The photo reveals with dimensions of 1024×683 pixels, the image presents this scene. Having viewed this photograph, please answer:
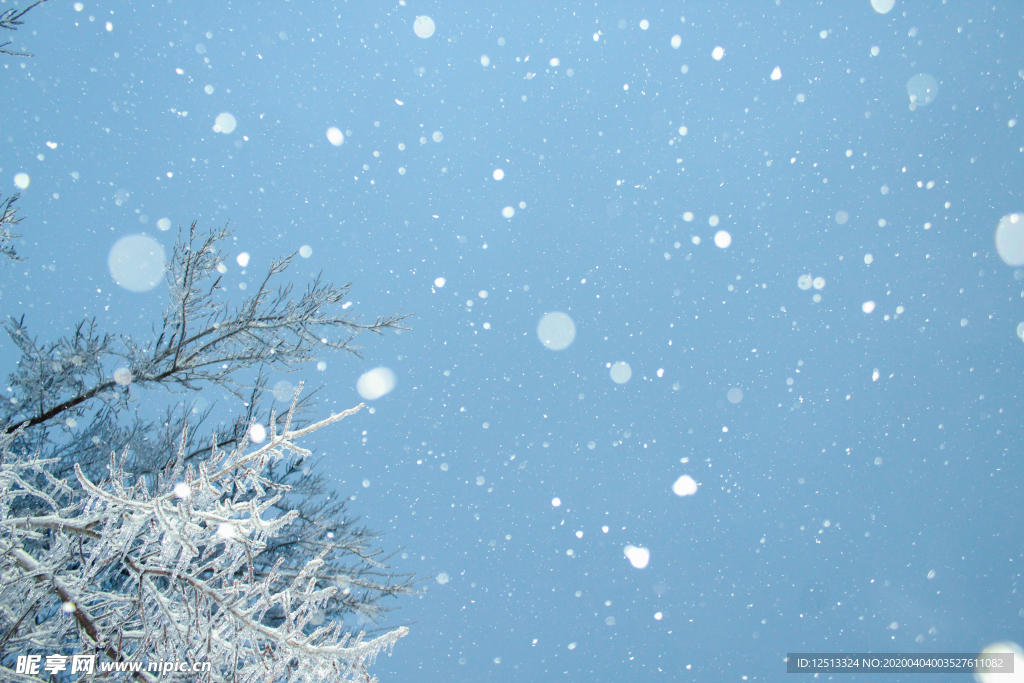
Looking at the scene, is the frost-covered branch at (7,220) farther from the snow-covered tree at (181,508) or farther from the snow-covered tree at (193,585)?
the snow-covered tree at (193,585)

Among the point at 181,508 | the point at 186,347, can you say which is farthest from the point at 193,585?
the point at 186,347

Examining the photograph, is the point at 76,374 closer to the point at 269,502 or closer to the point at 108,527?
the point at 108,527

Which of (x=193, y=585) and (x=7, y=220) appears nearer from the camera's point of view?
(x=193, y=585)

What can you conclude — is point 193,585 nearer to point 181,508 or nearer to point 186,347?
point 181,508

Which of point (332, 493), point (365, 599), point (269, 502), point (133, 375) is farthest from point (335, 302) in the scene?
point (269, 502)

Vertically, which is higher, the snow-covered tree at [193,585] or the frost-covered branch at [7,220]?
the frost-covered branch at [7,220]

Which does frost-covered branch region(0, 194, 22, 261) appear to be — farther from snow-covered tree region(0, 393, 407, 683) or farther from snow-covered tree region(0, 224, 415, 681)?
snow-covered tree region(0, 393, 407, 683)

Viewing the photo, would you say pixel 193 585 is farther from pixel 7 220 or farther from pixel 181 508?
pixel 7 220

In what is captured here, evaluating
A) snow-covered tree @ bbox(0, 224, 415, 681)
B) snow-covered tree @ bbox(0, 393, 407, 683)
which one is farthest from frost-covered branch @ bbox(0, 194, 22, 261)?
snow-covered tree @ bbox(0, 393, 407, 683)

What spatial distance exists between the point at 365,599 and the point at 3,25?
604cm

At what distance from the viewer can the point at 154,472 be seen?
6035 millimetres

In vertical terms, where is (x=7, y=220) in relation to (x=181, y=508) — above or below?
above

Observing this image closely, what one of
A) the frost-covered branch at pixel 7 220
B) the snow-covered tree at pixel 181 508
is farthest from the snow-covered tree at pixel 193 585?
the frost-covered branch at pixel 7 220

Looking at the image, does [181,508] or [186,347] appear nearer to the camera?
[181,508]
